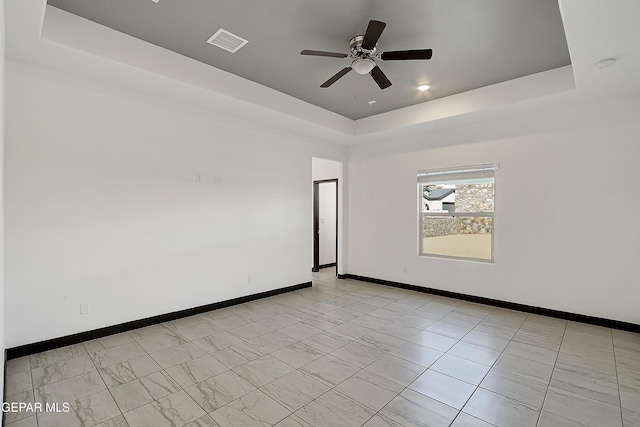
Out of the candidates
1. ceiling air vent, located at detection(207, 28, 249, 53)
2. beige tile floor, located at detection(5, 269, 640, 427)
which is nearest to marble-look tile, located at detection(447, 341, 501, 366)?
beige tile floor, located at detection(5, 269, 640, 427)

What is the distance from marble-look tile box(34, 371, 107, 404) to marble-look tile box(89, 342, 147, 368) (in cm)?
22

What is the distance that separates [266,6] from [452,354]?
12.0ft

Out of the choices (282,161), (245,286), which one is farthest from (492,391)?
(282,161)

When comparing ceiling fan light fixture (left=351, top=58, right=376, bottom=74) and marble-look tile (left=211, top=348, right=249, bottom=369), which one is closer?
marble-look tile (left=211, top=348, right=249, bottom=369)

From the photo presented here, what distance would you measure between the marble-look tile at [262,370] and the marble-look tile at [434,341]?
4.86ft

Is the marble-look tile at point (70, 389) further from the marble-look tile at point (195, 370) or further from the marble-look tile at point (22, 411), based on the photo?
the marble-look tile at point (195, 370)

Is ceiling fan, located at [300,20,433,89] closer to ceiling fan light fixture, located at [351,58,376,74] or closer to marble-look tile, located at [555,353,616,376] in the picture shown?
ceiling fan light fixture, located at [351,58,376,74]

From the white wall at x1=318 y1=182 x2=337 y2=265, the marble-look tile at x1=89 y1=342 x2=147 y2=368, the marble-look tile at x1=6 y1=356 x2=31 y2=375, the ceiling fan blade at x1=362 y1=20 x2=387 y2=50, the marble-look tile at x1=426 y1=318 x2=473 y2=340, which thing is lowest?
the marble-look tile at x1=426 y1=318 x2=473 y2=340

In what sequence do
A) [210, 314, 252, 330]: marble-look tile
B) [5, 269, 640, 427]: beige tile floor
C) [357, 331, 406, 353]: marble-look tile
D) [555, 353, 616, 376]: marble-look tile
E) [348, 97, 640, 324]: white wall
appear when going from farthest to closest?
[210, 314, 252, 330]: marble-look tile
[348, 97, 640, 324]: white wall
[357, 331, 406, 353]: marble-look tile
[555, 353, 616, 376]: marble-look tile
[5, 269, 640, 427]: beige tile floor

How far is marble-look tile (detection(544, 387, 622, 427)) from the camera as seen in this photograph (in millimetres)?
2084

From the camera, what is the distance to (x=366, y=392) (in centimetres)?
239

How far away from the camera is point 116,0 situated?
8.17 ft

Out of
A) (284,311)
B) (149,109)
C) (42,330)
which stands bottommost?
(284,311)

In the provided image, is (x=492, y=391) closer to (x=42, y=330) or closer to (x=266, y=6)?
(x=266, y=6)
